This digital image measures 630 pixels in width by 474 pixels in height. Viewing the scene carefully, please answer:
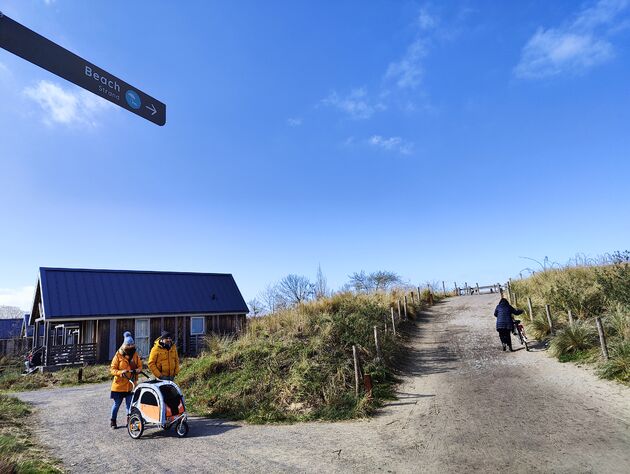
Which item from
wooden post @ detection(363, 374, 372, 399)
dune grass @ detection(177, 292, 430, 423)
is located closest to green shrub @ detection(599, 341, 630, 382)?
dune grass @ detection(177, 292, 430, 423)

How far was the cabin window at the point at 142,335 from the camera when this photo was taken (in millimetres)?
24453

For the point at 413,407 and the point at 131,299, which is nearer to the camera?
the point at 413,407

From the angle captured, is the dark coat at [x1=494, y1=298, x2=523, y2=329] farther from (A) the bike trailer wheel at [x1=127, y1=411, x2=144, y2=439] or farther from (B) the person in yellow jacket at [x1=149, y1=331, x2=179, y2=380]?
(A) the bike trailer wheel at [x1=127, y1=411, x2=144, y2=439]

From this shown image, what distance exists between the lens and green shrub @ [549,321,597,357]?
1068 cm

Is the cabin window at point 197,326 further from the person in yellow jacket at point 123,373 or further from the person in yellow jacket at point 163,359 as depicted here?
the person in yellow jacket at point 123,373

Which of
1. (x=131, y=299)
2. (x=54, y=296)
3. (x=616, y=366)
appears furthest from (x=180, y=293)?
(x=616, y=366)

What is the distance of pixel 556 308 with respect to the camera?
14.2 m

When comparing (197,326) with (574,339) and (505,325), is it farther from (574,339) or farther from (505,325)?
(574,339)

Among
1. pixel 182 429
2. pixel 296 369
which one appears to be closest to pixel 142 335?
pixel 296 369

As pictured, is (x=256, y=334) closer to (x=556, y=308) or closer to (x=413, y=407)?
(x=413, y=407)

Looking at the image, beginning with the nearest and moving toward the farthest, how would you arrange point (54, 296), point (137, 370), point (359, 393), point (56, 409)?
point (137, 370) < point (359, 393) < point (56, 409) < point (54, 296)

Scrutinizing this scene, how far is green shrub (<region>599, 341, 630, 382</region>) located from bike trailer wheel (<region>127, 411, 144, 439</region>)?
9.39m

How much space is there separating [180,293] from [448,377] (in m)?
20.8

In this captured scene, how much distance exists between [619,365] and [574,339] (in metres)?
2.31
